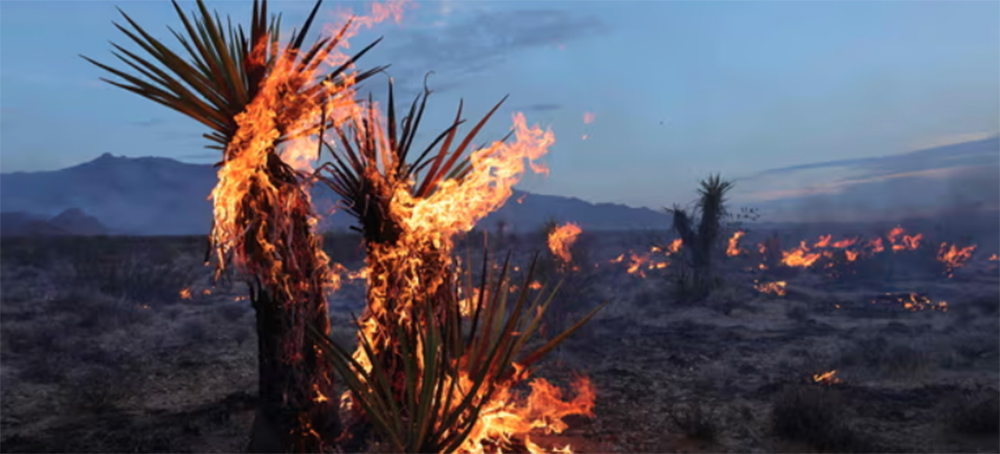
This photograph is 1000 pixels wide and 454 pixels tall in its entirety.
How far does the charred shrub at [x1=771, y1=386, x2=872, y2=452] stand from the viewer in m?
10.0

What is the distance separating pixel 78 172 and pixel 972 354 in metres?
202

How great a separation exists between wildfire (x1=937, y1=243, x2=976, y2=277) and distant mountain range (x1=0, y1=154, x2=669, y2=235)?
10353 centimetres

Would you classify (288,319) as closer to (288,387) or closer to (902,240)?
(288,387)

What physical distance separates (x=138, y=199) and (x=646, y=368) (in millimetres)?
172530

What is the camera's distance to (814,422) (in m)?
10.4

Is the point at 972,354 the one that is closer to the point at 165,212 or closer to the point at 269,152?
the point at 269,152

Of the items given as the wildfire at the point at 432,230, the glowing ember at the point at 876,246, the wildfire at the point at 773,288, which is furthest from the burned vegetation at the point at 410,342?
the glowing ember at the point at 876,246

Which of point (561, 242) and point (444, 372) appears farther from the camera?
point (561, 242)

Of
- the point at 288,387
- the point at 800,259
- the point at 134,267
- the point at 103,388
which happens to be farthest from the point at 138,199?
the point at 288,387

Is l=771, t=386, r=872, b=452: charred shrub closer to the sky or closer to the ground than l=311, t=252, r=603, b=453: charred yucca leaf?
closer to the ground

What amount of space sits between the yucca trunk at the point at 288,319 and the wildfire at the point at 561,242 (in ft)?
57.6

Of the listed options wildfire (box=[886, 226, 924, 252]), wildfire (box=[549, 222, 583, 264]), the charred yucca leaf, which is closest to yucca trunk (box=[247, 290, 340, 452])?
the charred yucca leaf

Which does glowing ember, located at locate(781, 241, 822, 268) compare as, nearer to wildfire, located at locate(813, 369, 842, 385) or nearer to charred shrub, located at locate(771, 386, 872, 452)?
wildfire, located at locate(813, 369, 842, 385)

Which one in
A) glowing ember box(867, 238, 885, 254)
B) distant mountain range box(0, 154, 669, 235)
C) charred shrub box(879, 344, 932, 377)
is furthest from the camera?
distant mountain range box(0, 154, 669, 235)
